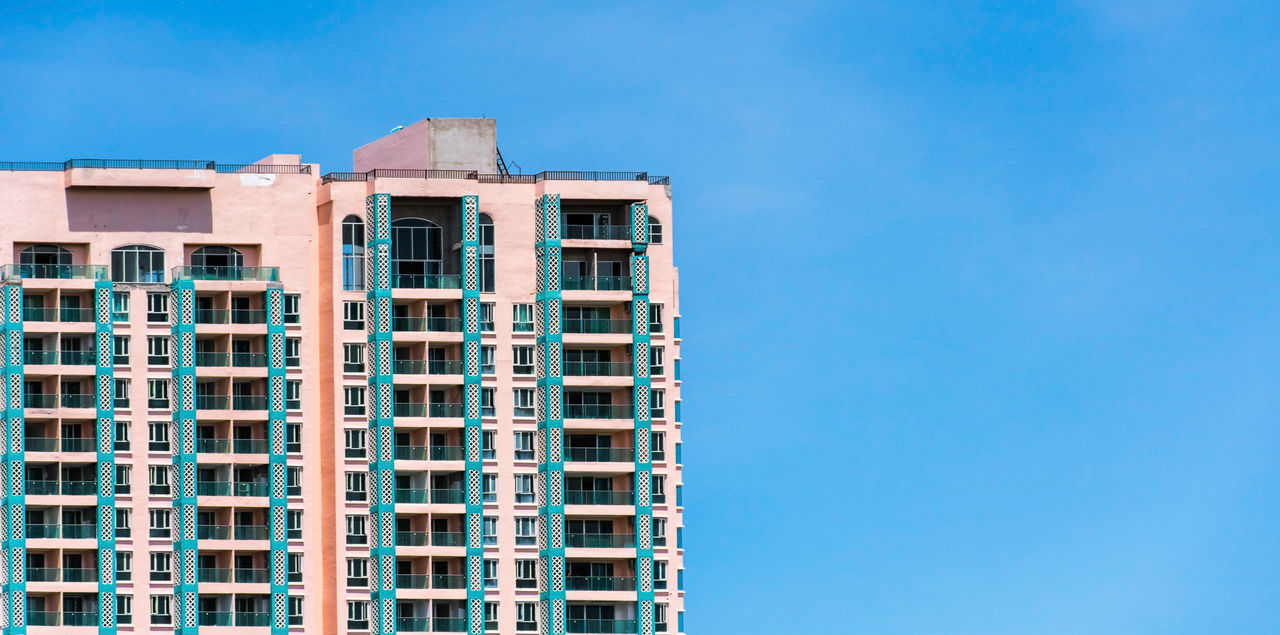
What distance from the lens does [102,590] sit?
194m

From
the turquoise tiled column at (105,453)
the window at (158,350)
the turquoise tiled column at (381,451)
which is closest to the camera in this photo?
the turquoise tiled column at (105,453)

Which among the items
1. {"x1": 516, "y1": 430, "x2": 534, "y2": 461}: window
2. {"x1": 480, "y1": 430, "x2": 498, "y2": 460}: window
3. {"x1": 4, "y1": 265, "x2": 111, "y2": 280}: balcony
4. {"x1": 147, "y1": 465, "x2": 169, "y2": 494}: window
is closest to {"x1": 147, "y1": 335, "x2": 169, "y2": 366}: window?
{"x1": 4, "y1": 265, "x2": 111, "y2": 280}: balcony

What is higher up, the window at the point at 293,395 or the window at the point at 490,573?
the window at the point at 293,395

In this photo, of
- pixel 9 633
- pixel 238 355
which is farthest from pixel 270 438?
pixel 9 633

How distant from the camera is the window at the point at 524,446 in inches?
7835

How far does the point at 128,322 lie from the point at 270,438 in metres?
10.1

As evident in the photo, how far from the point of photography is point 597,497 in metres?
200

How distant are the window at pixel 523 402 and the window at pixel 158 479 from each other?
19.6 metres

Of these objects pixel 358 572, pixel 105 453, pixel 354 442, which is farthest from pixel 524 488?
pixel 105 453

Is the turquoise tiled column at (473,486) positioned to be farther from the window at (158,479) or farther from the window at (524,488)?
the window at (158,479)

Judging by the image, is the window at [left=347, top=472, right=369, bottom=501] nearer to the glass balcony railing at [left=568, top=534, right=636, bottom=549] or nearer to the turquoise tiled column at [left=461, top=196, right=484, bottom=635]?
the turquoise tiled column at [left=461, top=196, right=484, bottom=635]

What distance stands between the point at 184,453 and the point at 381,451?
10810 millimetres

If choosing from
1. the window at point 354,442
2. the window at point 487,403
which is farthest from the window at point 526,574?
the window at point 354,442

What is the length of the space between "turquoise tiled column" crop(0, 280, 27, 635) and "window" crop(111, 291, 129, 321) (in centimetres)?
508
